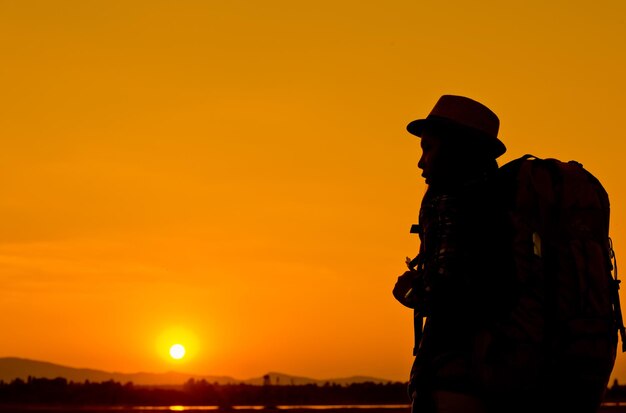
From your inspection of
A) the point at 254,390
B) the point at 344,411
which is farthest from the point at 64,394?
the point at 344,411

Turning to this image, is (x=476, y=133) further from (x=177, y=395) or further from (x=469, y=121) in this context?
(x=177, y=395)

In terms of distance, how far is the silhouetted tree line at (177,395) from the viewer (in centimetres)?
3909

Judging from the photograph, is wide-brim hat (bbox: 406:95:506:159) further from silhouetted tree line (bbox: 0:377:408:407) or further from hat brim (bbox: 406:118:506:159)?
silhouetted tree line (bbox: 0:377:408:407)

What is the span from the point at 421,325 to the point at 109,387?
39992 millimetres

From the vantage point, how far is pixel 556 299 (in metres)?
3.69

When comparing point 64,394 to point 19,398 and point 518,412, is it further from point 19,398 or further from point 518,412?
point 518,412

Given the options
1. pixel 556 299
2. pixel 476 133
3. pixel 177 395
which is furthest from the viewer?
pixel 177 395

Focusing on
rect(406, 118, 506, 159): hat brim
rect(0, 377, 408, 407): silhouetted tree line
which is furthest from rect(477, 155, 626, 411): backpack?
rect(0, 377, 408, 407): silhouetted tree line

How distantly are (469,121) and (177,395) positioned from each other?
3863cm

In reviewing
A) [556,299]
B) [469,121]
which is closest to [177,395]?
[469,121]

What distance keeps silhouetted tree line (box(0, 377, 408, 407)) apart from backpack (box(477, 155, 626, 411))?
34088 millimetres

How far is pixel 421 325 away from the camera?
394 cm

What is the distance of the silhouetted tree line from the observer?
128ft

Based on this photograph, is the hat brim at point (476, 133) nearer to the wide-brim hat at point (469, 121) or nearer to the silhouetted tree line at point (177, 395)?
the wide-brim hat at point (469, 121)
